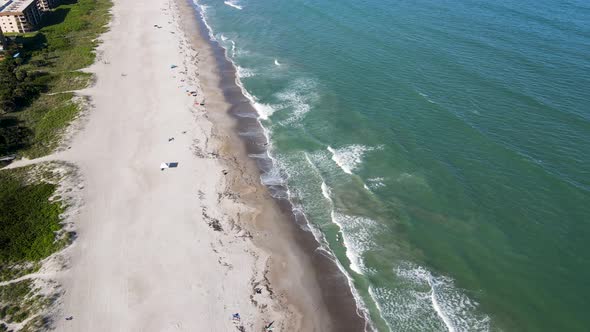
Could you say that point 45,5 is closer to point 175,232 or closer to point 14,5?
point 14,5

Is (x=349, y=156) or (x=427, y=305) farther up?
(x=349, y=156)

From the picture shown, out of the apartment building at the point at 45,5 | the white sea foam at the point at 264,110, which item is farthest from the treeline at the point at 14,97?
the apartment building at the point at 45,5

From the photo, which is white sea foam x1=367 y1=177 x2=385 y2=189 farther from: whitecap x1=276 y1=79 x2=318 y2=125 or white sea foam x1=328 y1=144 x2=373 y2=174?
whitecap x1=276 y1=79 x2=318 y2=125

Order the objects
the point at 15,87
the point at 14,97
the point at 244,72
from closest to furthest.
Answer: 1. the point at 14,97
2. the point at 15,87
3. the point at 244,72

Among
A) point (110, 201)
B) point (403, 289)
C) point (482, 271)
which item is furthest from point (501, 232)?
point (110, 201)

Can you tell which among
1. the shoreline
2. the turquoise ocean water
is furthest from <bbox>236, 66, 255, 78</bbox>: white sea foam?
the shoreline

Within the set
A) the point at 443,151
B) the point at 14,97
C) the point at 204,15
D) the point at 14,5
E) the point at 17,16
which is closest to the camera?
the point at 443,151

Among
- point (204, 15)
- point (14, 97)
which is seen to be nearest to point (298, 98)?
point (14, 97)
